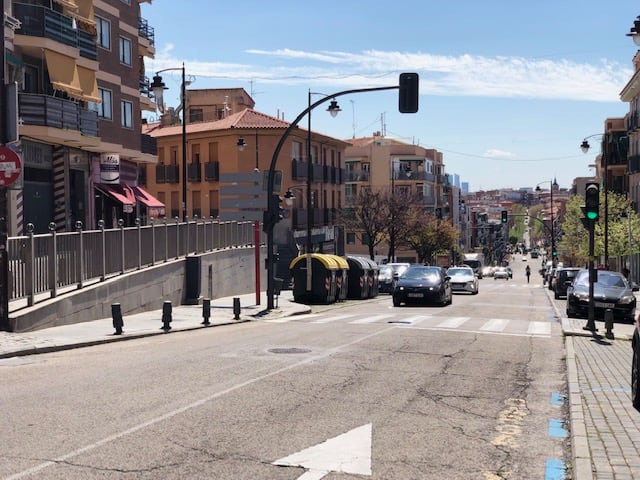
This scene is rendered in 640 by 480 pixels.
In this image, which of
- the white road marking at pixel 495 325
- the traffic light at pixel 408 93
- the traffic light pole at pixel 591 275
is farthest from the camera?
the traffic light at pixel 408 93

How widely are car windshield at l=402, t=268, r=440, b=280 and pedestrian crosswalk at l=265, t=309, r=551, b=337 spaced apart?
4632 mm

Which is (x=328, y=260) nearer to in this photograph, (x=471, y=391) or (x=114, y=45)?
(x=114, y=45)

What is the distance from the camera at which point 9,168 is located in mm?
14094

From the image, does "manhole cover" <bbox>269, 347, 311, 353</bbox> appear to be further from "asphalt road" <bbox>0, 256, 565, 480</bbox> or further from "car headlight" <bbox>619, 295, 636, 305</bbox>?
"car headlight" <bbox>619, 295, 636, 305</bbox>

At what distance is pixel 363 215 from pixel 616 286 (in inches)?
1847

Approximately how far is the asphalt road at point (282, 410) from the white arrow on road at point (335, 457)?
0.6 inches

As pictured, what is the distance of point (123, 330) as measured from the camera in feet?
53.6

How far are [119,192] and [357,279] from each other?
11.7 meters

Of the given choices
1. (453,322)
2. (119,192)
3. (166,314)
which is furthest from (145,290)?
(119,192)

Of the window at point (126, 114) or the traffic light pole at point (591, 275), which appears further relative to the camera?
the window at point (126, 114)

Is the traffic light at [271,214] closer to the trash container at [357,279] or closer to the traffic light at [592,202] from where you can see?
the traffic light at [592,202]

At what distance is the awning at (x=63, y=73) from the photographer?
27203 millimetres

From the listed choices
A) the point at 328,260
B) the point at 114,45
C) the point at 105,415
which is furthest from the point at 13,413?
the point at 114,45

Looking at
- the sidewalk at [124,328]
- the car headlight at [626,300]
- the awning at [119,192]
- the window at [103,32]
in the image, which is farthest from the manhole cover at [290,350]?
the window at [103,32]
